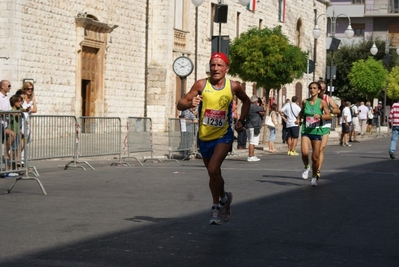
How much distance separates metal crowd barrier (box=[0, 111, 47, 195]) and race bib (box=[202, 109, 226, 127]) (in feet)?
13.7

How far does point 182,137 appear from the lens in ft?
81.9

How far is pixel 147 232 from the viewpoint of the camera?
9742mm

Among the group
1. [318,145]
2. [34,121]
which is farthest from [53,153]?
[318,145]

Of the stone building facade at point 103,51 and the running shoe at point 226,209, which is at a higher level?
the stone building facade at point 103,51

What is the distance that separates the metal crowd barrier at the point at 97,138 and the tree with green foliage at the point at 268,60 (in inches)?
544

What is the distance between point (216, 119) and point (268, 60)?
24.5 metres

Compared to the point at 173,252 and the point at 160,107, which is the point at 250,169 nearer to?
the point at 173,252

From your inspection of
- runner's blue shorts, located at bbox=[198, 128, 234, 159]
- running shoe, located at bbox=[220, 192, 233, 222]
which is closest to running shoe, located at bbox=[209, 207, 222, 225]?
running shoe, located at bbox=[220, 192, 233, 222]

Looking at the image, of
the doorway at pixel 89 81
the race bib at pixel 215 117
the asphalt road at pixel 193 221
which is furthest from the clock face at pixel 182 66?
the race bib at pixel 215 117

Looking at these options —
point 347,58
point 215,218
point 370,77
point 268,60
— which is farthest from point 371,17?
point 215,218

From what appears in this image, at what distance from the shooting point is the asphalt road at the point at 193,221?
8227 millimetres

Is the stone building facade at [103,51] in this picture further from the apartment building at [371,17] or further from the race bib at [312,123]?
the apartment building at [371,17]

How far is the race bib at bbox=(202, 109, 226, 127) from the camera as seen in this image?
1059cm

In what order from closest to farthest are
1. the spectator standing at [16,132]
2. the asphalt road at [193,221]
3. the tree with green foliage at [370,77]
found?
the asphalt road at [193,221] < the spectator standing at [16,132] < the tree with green foliage at [370,77]
